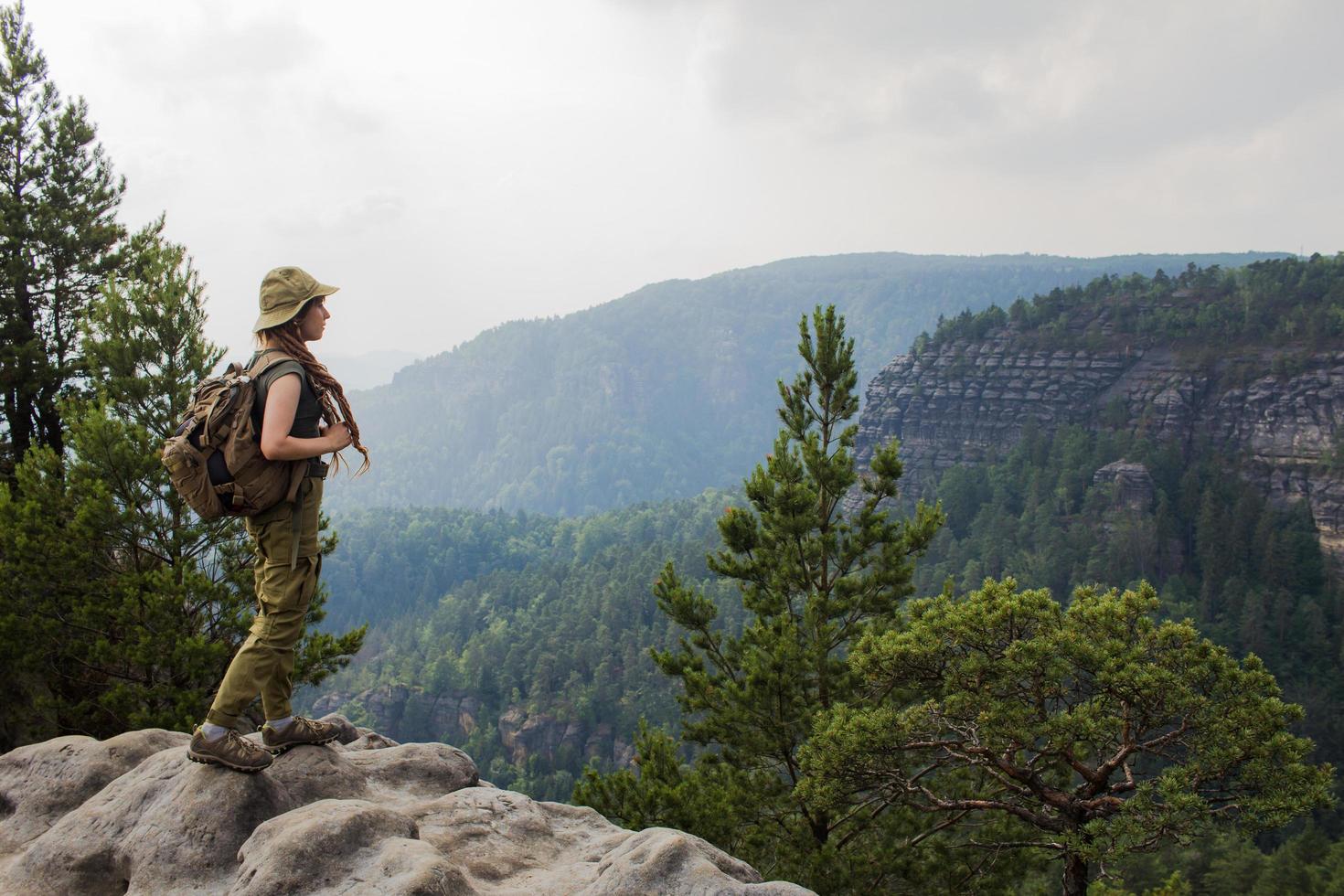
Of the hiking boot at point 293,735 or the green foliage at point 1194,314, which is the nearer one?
the hiking boot at point 293,735

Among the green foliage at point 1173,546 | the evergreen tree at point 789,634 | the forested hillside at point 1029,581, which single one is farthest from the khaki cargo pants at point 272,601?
the forested hillside at point 1029,581

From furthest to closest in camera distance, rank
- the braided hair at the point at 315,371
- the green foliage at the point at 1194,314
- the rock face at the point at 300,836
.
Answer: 1. the green foliage at the point at 1194,314
2. the braided hair at the point at 315,371
3. the rock face at the point at 300,836

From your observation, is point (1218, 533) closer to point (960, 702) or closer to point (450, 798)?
point (960, 702)

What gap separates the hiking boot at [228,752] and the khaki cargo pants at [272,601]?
11 centimetres

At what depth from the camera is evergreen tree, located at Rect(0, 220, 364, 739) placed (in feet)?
38.2

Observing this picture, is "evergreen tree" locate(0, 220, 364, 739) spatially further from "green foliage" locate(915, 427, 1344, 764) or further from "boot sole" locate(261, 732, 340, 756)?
"green foliage" locate(915, 427, 1344, 764)

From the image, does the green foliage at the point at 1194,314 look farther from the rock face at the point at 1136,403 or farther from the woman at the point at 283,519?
the woman at the point at 283,519

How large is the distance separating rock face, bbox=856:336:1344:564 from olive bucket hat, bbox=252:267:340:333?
6573 cm

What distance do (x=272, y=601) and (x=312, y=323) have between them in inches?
64.0

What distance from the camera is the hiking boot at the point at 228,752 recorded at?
17.3 ft

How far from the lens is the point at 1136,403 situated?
334 ft

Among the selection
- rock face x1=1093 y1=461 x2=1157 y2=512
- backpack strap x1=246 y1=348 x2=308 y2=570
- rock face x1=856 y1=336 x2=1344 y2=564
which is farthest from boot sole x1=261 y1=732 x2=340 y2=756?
rock face x1=1093 y1=461 x2=1157 y2=512

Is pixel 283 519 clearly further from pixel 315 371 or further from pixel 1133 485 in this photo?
pixel 1133 485

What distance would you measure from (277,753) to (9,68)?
19193 millimetres
